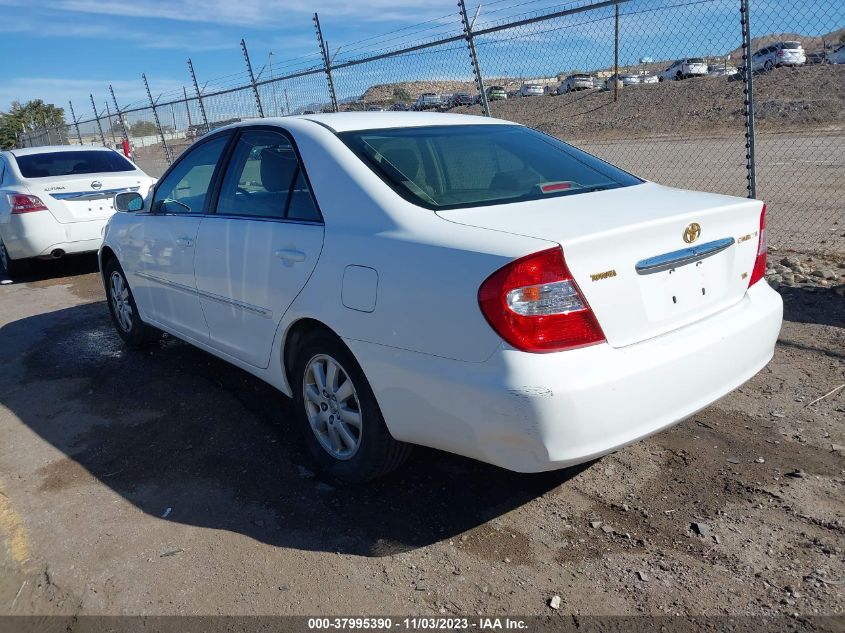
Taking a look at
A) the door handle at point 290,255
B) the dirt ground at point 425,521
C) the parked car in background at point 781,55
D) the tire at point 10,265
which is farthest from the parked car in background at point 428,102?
the door handle at point 290,255

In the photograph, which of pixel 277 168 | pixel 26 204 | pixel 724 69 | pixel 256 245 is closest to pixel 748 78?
pixel 277 168

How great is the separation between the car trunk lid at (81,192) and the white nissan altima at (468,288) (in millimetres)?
5210

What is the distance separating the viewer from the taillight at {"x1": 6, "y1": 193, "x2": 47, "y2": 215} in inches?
335

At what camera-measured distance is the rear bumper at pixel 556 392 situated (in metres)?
2.47

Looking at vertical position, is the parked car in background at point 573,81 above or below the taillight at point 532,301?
above

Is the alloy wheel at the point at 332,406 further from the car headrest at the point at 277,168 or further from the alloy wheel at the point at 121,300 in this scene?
the alloy wheel at the point at 121,300

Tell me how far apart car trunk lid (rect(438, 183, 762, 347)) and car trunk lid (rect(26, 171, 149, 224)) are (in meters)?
6.92

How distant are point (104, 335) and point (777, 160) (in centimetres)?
1430

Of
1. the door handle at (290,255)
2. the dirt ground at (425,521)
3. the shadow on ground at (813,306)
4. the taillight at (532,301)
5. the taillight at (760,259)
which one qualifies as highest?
the door handle at (290,255)

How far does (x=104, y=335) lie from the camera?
6359 millimetres

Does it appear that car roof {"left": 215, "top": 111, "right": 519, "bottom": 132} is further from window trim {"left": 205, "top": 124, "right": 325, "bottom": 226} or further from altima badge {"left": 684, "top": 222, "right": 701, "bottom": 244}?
altima badge {"left": 684, "top": 222, "right": 701, "bottom": 244}

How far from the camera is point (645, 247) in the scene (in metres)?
2.69

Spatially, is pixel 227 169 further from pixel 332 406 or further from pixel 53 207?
pixel 53 207

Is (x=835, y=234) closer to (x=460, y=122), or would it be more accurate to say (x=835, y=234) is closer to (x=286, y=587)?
(x=460, y=122)
